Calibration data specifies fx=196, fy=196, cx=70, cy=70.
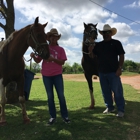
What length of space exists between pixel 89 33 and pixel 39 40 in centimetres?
229

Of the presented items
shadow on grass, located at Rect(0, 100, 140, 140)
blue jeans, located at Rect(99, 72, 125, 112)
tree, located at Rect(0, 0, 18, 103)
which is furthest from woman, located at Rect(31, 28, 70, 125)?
tree, located at Rect(0, 0, 18, 103)

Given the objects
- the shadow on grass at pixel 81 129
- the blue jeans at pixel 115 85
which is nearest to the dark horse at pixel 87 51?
the blue jeans at pixel 115 85

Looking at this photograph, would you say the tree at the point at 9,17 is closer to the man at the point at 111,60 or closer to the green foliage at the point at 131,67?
the man at the point at 111,60

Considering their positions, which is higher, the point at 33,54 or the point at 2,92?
the point at 33,54

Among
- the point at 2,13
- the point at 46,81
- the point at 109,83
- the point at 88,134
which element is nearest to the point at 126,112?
the point at 109,83

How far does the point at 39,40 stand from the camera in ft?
13.0

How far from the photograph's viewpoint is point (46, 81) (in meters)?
4.28

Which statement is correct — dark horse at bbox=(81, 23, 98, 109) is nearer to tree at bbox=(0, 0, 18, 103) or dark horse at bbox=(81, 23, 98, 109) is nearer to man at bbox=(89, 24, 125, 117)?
man at bbox=(89, 24, 125, 117)

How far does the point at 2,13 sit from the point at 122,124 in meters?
6.35

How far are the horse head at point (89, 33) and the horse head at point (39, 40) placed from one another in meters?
2.09

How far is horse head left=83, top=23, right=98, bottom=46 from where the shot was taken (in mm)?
5793

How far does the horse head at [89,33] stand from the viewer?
5793 millimetres

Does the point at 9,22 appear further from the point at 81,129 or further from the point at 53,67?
the point at 81,129

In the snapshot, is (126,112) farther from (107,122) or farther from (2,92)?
(2,92)
